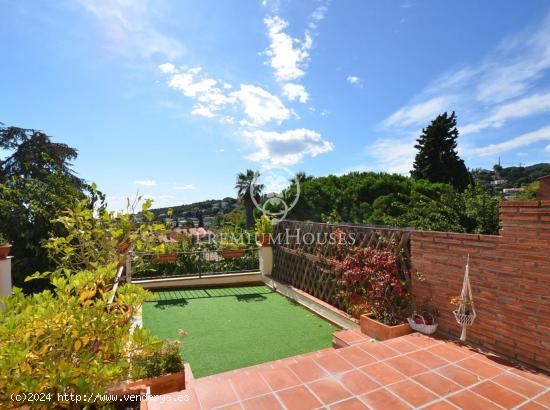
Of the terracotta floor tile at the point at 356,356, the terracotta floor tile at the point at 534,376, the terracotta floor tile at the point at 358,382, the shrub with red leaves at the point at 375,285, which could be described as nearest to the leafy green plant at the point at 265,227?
the shrub with red leaves at the point at 375,285

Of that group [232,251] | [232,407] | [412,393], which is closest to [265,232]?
[232,251]

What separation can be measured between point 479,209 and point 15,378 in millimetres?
5810

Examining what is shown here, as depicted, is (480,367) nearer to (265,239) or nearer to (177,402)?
(177,402)

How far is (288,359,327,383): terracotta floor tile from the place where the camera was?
3078 millimetres

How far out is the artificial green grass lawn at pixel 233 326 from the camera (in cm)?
431

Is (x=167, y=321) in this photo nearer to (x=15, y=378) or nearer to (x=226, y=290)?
(x=226, y=290)

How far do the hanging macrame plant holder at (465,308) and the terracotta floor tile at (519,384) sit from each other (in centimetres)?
63

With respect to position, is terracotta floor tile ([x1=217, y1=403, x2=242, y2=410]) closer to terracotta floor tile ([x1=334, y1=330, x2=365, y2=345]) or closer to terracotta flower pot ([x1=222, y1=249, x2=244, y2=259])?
terracotta floor tile ([x1=334, y1=330, x2=365, y2=345])

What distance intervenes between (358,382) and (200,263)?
6.38 m

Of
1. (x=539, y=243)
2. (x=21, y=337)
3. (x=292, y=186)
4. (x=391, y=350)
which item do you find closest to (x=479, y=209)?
(x=539, y=243)

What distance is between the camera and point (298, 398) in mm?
2721

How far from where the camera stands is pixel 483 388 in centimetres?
277

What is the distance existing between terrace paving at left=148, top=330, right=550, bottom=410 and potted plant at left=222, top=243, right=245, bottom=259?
17.0 ft

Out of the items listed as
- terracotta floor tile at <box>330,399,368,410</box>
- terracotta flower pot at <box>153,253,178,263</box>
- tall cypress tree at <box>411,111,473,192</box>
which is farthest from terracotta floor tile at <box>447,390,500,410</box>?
tall cypress tree at <box>411,111,473,192</box>
